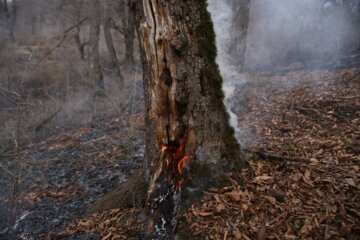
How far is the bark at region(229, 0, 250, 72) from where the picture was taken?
482 cm

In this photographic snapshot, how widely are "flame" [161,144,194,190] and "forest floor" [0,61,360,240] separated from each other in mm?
338

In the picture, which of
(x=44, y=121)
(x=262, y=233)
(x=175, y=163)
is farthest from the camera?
(x=44, y=121)

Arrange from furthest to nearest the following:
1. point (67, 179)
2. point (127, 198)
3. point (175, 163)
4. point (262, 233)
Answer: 1. point (67, 179)
2. point (127, 198)
3. point (175, 163)
4. point (262, 233)

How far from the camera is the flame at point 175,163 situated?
2.53m

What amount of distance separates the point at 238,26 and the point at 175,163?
3716 mm

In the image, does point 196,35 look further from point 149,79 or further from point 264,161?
point 264,161

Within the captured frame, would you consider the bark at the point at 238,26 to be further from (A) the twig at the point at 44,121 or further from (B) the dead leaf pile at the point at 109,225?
(A) the twig at the point at 44,121

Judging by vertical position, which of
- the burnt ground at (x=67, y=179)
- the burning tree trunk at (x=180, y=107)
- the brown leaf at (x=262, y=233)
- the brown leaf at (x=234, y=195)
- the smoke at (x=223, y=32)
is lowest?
the burnt ground at (x=67, y=179)

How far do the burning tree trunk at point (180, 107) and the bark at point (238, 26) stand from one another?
290cm

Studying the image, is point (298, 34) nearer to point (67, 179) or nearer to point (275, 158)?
point (275, 158)

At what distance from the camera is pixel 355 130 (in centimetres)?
326

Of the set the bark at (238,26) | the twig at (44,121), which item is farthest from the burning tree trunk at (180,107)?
the twig at (44,121)

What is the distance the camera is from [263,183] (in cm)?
252

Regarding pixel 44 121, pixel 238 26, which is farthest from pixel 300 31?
pixel 44 121
